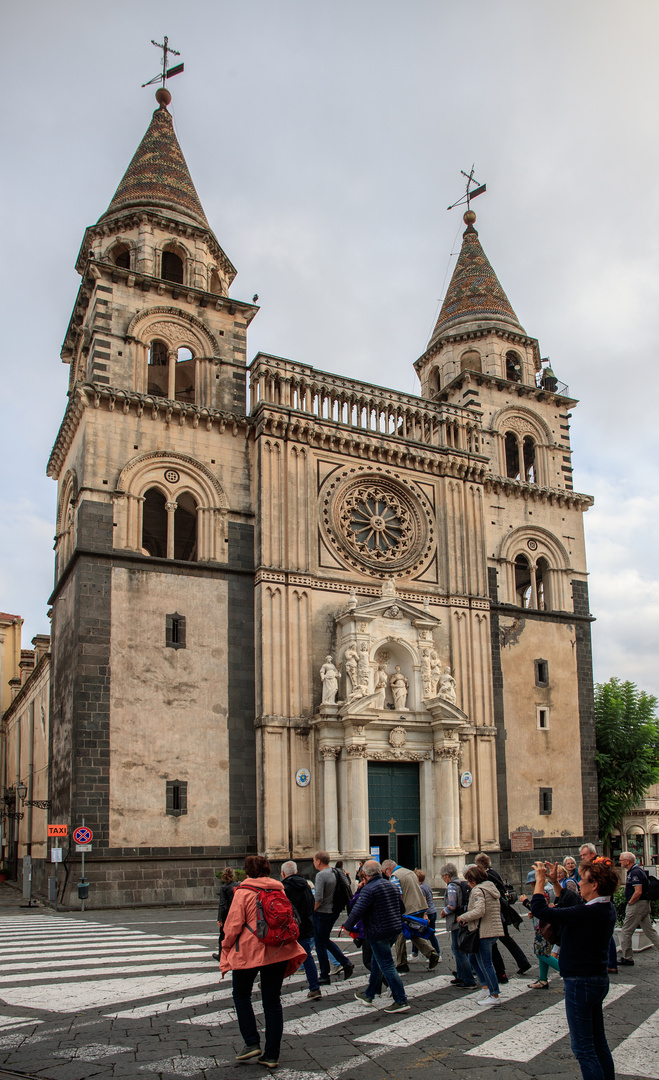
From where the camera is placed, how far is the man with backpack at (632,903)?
13180mm

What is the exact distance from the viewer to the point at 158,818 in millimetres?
26812

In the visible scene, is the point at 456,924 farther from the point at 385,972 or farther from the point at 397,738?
the point at 397,738

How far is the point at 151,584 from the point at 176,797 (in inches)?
266

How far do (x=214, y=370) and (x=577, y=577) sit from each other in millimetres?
18038

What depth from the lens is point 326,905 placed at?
12.1 metres

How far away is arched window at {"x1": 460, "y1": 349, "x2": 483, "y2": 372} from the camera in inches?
1632

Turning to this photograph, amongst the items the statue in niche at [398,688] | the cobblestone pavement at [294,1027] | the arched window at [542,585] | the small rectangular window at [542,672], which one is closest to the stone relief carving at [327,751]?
the statue in niche at [398,688]

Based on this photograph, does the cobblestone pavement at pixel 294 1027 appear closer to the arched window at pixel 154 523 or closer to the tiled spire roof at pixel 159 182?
the arched window at pixel 154 523

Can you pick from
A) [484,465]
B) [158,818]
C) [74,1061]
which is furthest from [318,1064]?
[484,465]

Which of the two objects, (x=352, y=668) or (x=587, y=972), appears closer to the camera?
(x=587, y=972)

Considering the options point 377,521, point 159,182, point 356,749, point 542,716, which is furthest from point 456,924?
point 159,182

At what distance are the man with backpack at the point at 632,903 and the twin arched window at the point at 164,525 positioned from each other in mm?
20483

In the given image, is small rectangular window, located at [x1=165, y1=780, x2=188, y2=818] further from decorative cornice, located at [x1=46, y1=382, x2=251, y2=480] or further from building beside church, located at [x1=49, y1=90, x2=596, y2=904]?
decorative cornice, located at [x1=46, y1=382, x2=251, y2=480]

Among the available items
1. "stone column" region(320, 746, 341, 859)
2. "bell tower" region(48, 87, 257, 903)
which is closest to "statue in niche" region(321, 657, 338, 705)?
"stone column" region(320, 746, 341, 859)
